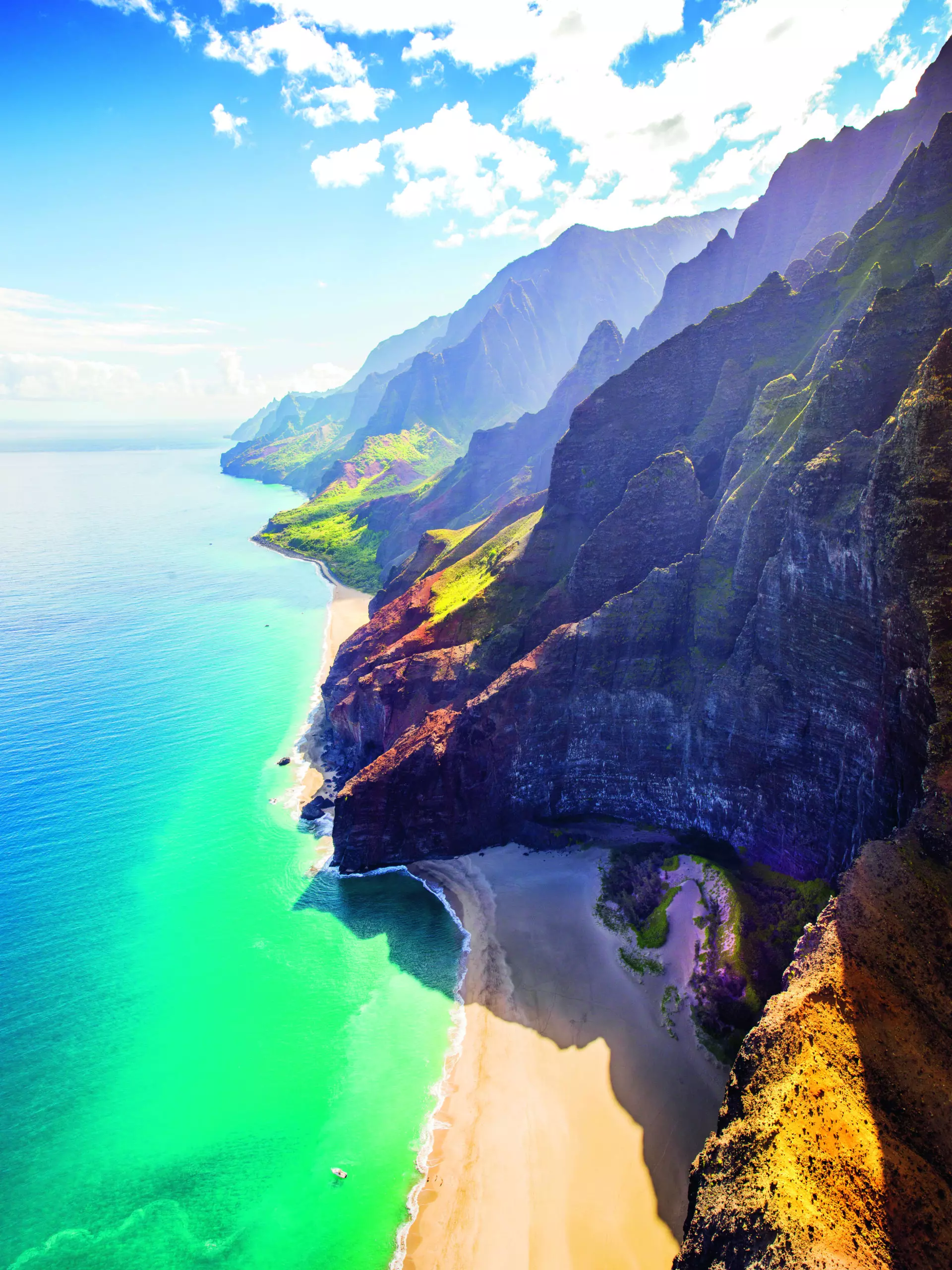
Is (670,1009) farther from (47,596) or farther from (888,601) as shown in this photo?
(47,596)

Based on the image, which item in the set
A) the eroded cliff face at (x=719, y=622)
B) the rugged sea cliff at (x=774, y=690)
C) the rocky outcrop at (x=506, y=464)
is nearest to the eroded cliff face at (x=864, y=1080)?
the rugged sea cliff at (x=774, y=690)

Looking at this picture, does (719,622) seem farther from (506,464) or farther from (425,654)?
(506,464)

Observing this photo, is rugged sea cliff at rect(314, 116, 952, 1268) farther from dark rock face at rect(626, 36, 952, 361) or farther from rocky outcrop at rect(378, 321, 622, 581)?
rocky outcrop at rect(378, 321, 622, 581)

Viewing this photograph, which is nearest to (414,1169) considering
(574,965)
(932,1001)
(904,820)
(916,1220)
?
(574,965)

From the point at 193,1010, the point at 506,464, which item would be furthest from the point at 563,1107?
the point at 506,464

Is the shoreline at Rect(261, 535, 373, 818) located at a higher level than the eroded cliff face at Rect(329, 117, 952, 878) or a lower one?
lower

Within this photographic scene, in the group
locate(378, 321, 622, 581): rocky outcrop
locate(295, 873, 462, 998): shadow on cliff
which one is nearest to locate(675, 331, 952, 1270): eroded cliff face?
locate(295, 873, 462, 998): shadow on cliff
